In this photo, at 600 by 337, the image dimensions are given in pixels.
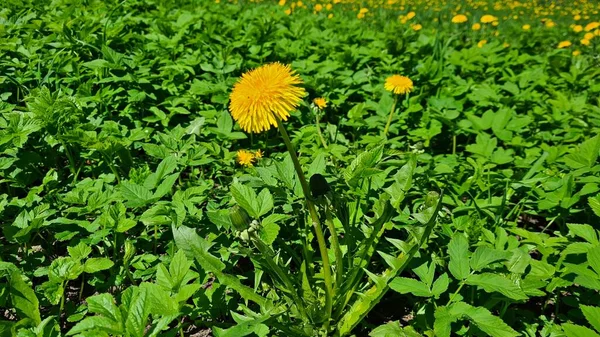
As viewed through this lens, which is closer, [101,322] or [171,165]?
[101,322]

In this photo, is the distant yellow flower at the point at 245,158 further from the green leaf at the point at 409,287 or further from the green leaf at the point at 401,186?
the green leaf at the point at 409,287

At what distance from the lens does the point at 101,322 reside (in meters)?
1.35

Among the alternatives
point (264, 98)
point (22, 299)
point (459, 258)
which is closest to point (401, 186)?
point (459, 258)

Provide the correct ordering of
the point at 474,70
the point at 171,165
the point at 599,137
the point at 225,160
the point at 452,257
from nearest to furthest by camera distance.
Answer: the point at 452,257 < the point at 171,165 < the point at 599,137 < the point at 225,160 < the point at 474,70

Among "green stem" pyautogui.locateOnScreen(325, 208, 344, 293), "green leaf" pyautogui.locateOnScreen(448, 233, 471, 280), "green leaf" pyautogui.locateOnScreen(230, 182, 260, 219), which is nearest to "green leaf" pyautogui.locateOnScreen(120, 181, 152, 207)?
"green leaf" pyautogui.locateOnScreen(230, 182, 260, 219)

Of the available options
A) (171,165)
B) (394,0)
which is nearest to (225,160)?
(171,165)

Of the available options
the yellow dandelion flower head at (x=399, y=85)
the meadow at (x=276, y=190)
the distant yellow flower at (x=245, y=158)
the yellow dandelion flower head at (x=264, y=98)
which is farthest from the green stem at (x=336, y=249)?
the yellow dandelion flower head at (x=399, y=85)

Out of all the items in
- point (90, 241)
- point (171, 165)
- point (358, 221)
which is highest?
point (171, 165)

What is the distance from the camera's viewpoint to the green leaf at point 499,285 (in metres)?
1.50

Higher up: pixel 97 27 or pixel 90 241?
pixel 97 27

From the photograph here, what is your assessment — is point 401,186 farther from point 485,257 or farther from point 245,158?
point 245,158

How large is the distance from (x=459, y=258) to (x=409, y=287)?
0.19 metres

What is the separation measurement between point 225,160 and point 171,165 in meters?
0.46

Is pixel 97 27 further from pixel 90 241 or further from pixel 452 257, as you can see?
pixel 452 257
